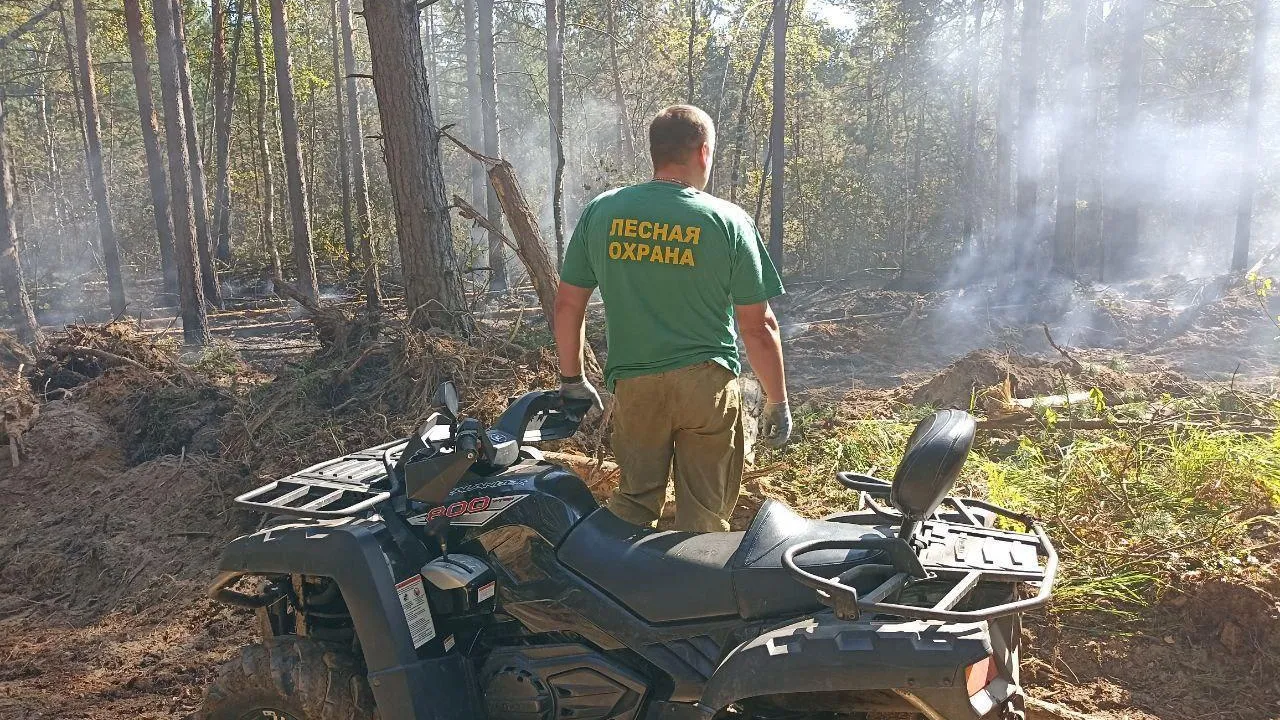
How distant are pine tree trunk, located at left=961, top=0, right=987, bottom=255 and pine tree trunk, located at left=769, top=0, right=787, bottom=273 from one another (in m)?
8.83

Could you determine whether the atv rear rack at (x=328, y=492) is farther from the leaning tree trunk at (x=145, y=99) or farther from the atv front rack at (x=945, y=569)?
the leaning tree trunk at (x=145, y=99)

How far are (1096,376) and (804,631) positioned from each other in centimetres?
800

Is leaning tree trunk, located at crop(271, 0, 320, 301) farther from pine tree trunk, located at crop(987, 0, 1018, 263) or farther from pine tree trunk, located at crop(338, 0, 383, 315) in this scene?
pine tree trunk, located at crop(987, 0, 1018, 263)

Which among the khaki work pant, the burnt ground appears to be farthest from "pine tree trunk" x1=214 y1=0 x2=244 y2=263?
the khaki work pant

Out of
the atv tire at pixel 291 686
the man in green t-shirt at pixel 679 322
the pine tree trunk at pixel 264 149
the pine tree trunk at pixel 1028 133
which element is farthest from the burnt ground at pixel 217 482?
the pine tree trunk at pixel 264 149

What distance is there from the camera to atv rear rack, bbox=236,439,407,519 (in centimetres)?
275

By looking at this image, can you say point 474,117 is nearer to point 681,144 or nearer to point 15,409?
point 15,409

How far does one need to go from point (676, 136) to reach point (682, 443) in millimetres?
1189

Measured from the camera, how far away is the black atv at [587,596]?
2.09 metres

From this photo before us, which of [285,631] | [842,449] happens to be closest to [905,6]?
[842,449]

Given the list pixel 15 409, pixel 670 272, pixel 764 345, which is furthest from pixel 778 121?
pixel 670 272

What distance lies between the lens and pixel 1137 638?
3.99 metres

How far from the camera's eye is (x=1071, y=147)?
823 inches

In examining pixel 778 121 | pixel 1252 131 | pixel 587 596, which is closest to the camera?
pixel 587 596
